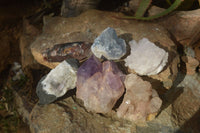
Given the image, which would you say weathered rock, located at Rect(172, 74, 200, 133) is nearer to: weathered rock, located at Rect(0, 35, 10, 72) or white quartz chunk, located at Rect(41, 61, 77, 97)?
white quartz chunk, located at Rect(41, 61, 77, 97)

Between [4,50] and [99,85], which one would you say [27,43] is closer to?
[4,50]

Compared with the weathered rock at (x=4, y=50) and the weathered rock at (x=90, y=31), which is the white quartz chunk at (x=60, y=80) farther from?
the weathered rock at (x=4, y=50)

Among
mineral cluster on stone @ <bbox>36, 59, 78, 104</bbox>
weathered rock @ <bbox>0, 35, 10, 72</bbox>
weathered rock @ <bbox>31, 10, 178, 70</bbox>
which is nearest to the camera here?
mineral cluster on stone @ <bbox>36, 59, 78, 104</bbox>

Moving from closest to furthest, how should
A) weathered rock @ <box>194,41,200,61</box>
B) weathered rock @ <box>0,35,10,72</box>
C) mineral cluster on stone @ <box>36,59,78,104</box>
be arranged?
mineral cluster on stone @ <box>36,59,78,104</box> < weathered rock @ <box>194,41,200,61</box> < weathered rock @ <box>0,35,10,72</box>

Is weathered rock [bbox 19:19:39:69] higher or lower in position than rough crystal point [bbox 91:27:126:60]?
lower

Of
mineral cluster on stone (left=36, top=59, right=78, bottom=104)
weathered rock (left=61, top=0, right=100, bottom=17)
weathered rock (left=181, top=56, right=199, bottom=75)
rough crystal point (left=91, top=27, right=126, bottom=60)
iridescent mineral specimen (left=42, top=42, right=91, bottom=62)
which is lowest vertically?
weathered rock (left=181, top=56, right=199, bottom=75)

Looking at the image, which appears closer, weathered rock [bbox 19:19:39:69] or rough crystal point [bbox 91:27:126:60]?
rough crystal point [bbox 91:27:126:60]

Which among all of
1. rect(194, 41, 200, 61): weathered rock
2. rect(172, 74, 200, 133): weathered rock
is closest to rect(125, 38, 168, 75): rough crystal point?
rect(172, 74, 200, 133): weathered rock

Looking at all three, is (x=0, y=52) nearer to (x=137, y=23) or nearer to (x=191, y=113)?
(x=137, y=23)
